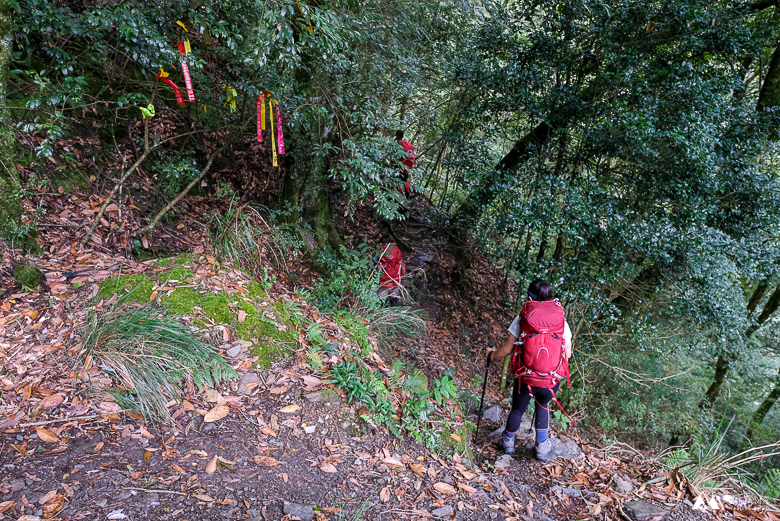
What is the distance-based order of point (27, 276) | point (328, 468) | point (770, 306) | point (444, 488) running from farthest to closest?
point (770, 306)
point (27, 276)
point (444, 488)
point (328, 468)

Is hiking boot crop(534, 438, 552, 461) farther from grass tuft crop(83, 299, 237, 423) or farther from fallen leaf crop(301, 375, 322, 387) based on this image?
grass tuft crop(83, 299, 237, 423)

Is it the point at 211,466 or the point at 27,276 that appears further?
the point at 27,276

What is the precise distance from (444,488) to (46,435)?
2886 mm

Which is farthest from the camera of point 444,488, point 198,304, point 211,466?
point 198,304

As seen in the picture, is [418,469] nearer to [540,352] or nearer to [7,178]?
[540,352]

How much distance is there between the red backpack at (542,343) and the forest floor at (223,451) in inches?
38.2

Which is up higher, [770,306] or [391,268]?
[770,306]

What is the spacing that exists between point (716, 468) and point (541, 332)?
227 cm

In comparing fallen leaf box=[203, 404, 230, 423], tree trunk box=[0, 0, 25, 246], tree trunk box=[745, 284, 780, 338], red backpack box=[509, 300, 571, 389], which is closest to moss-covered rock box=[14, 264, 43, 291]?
tree trunk box=[0, 0, 25, 246]

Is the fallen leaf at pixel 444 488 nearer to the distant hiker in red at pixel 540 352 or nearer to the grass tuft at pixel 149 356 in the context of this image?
the distant hiker in red at pixel 540 352

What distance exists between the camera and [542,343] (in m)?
3.96

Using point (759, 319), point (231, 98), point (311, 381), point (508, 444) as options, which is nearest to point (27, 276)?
point (231, 98)

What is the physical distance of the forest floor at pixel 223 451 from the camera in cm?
254

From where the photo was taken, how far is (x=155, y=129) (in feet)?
17.1
